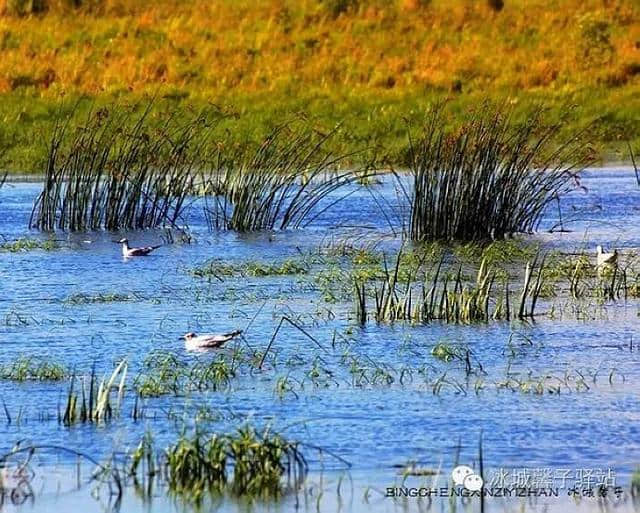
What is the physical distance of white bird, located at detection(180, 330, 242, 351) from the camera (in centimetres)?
1024

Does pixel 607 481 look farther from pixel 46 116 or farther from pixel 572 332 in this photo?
pixel 46 116

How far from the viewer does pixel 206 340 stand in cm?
1035

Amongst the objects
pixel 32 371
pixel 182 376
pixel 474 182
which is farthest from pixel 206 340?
pixel 474 182

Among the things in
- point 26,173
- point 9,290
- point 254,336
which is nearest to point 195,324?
point 254,336

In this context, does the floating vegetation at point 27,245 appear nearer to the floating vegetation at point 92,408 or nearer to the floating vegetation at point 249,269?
the floating vegetation at point 249,269

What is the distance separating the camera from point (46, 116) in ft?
90.8

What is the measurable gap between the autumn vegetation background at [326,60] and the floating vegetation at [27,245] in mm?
8431

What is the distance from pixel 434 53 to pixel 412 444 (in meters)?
25.3

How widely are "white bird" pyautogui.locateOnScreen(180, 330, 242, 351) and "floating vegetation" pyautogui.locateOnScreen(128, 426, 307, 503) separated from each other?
2611 millimetres

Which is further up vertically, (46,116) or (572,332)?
(46,116)

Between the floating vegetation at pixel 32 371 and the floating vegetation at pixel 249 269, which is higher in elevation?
the floating vegetation at pixel 249 269

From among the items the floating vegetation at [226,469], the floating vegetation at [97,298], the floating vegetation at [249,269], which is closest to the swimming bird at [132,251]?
the floating vegetation at [249,269]

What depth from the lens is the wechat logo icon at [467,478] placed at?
742 centimetres

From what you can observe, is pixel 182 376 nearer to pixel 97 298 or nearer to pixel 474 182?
pixel 97 298
